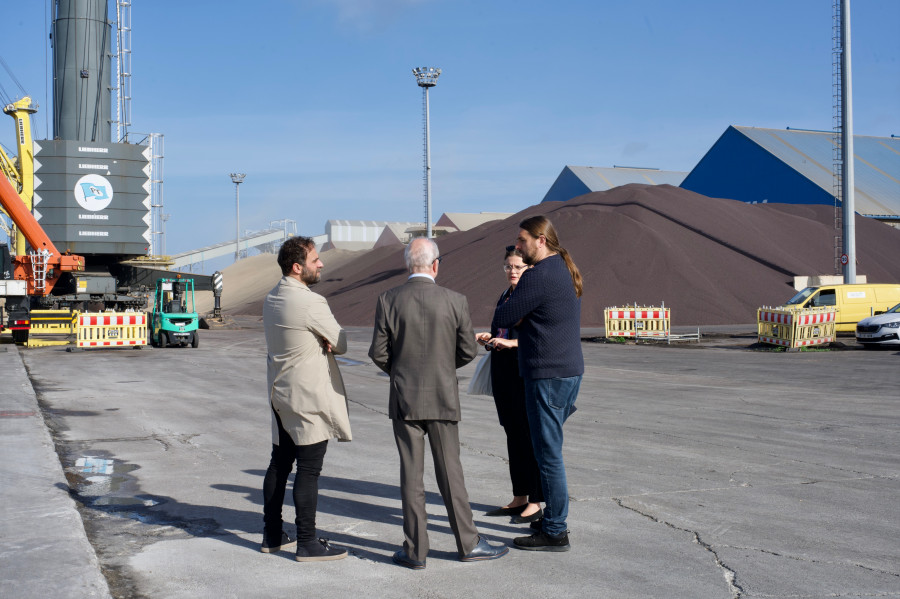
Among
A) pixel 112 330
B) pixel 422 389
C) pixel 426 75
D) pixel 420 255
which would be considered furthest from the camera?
pixel 426 75

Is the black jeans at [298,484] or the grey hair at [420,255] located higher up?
the grey hair at [420,255]

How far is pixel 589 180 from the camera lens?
86.2 m

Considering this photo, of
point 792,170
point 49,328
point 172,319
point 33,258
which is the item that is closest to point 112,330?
point 172,319

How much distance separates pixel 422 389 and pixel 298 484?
0.95 metres

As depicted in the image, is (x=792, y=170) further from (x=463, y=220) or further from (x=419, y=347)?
(x=419, y=347)

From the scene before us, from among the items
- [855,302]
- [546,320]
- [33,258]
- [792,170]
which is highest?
[792,170]

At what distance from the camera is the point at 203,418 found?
1138 centimetres

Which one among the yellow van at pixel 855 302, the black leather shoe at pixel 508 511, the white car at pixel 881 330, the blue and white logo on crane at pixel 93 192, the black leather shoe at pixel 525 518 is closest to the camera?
the black leather shoe at pixel 525 518

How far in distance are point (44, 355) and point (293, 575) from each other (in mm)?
21327

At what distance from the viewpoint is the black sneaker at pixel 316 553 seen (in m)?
5.12

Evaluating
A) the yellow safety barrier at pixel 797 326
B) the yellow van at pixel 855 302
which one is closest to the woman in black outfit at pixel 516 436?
the yellow safety barrier at pixel 797 326

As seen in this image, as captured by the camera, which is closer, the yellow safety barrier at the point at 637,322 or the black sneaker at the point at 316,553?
the black sneaker at the point at 316,553

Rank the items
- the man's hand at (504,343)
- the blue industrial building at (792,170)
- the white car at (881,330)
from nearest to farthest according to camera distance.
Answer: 1. the man's hand at (504,343)
2. the white car at (881,330)
3. the blue industrial building at (792,170)

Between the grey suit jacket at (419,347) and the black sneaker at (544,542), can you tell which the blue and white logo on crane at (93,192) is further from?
the black sneaker at (544,542)
